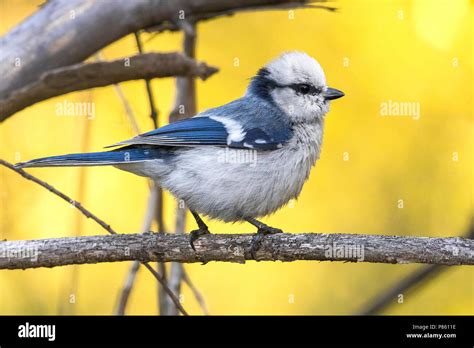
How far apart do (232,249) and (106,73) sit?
3.22 feet

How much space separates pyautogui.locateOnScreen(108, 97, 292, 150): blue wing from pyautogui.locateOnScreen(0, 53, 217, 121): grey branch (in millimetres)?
261

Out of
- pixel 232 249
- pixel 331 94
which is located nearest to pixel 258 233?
pixel 232 249

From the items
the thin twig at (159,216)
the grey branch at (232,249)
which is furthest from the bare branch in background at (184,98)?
the grey branch at (232,249)

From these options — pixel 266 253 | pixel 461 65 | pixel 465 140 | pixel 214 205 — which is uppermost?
pixel 461 65

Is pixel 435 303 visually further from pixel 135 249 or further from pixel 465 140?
pixel 135 249

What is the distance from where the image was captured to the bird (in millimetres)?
3127

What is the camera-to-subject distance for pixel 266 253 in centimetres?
283

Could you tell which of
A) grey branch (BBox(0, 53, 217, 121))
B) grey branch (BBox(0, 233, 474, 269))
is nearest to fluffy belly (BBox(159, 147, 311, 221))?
grey branch (BBox(0, 233, 474, 269))

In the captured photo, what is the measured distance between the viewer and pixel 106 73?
314 cm

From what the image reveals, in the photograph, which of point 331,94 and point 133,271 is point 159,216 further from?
point 331,94

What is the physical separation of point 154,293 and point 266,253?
147 centimetres

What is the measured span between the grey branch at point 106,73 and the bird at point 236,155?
0.27 m

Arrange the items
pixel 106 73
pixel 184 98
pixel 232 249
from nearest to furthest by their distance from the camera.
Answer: pixel 232 249
pixel 106 73
pixel 184 98

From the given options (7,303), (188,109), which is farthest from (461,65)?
(7,303)
